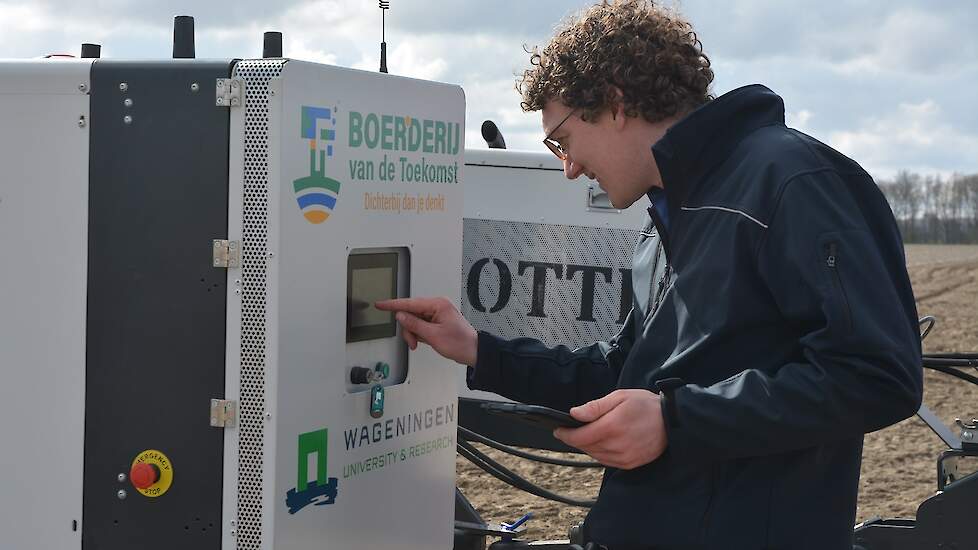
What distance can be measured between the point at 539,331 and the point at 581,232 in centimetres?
47

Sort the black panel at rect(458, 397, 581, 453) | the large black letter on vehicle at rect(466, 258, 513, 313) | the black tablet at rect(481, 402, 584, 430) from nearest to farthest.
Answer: the black tablet at rect(481, 402, 584, 430), the large black letter on vehicle at rect(466, 258, 513, 313), the black panel at rect(458, 397, 581, 453)

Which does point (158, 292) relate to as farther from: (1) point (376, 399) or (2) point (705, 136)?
(2) point (705, 136)

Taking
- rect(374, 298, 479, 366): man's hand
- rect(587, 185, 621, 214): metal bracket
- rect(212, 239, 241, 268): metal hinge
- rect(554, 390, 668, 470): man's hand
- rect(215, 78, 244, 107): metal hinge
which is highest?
rect(215, 78, 244, 107): metal hinge

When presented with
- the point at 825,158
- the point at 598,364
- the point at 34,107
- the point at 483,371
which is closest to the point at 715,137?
the point at 825,158

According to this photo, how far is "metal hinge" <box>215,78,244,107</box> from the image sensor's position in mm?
2844

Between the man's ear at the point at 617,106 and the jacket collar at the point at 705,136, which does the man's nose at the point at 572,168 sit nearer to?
the man's ear at the point at 617,106

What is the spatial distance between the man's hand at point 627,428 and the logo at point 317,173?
1.00 meters

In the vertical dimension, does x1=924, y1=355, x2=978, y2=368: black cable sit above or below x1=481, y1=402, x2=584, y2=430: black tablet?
below

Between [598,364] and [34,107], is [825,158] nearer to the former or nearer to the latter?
[598,364]

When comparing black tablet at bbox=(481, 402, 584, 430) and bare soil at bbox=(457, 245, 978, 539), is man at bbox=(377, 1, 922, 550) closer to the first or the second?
black tablet at bbox=(481, 402, 584, 430)

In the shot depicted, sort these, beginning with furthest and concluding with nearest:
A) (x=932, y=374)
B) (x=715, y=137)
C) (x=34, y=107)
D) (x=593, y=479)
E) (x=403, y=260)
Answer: (x=932, y=374) → (x=593, y=479) → (x=403, y=260) → (x=34, y=107) → (x=715, y=137)

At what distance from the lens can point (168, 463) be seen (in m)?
2.99

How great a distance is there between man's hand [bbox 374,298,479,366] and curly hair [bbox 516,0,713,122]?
34.2 inches

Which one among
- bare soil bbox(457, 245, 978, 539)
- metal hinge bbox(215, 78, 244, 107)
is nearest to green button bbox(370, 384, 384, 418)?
metal hinge bbox(215, 78, 244, 107)
